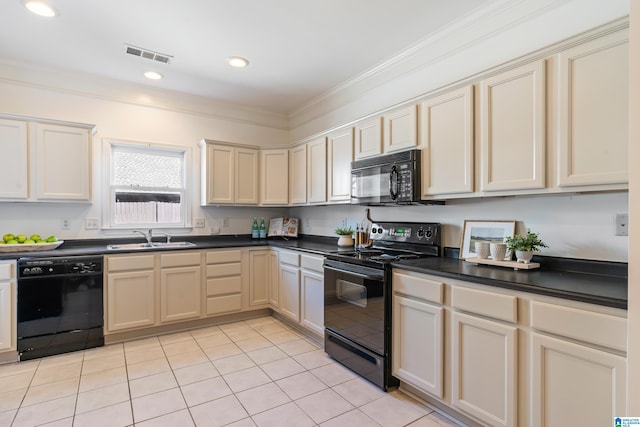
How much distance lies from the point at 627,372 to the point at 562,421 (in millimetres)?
406

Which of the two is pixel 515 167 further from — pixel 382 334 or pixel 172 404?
pixel 172 404

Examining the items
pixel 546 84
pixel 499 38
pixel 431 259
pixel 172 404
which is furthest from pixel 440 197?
pixel 172 404

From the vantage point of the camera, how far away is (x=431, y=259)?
2490mm

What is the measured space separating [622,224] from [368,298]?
1521 mm

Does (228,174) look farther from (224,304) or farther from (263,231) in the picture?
(224,304)

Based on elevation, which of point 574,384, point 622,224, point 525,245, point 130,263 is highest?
point 622,224

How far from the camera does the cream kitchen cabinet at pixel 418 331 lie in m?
1.97

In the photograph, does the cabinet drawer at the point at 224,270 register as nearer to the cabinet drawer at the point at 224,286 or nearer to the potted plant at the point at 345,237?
the cabinet drawer at the point at 224,286

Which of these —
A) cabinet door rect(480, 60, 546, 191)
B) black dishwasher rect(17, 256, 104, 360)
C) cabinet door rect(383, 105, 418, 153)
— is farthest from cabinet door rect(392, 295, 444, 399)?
black dishwasher rect(17, 256, 104, 360)

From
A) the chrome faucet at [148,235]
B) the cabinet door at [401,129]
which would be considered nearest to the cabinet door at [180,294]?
the chrome faucet at [148,235]

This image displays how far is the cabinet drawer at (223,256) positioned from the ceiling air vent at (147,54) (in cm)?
194

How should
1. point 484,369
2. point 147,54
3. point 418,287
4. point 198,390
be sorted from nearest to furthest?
point 484,369 < point 418,287 < point 198,390 < point 147,54

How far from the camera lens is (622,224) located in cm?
178

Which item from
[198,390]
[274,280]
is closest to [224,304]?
[274,280]
